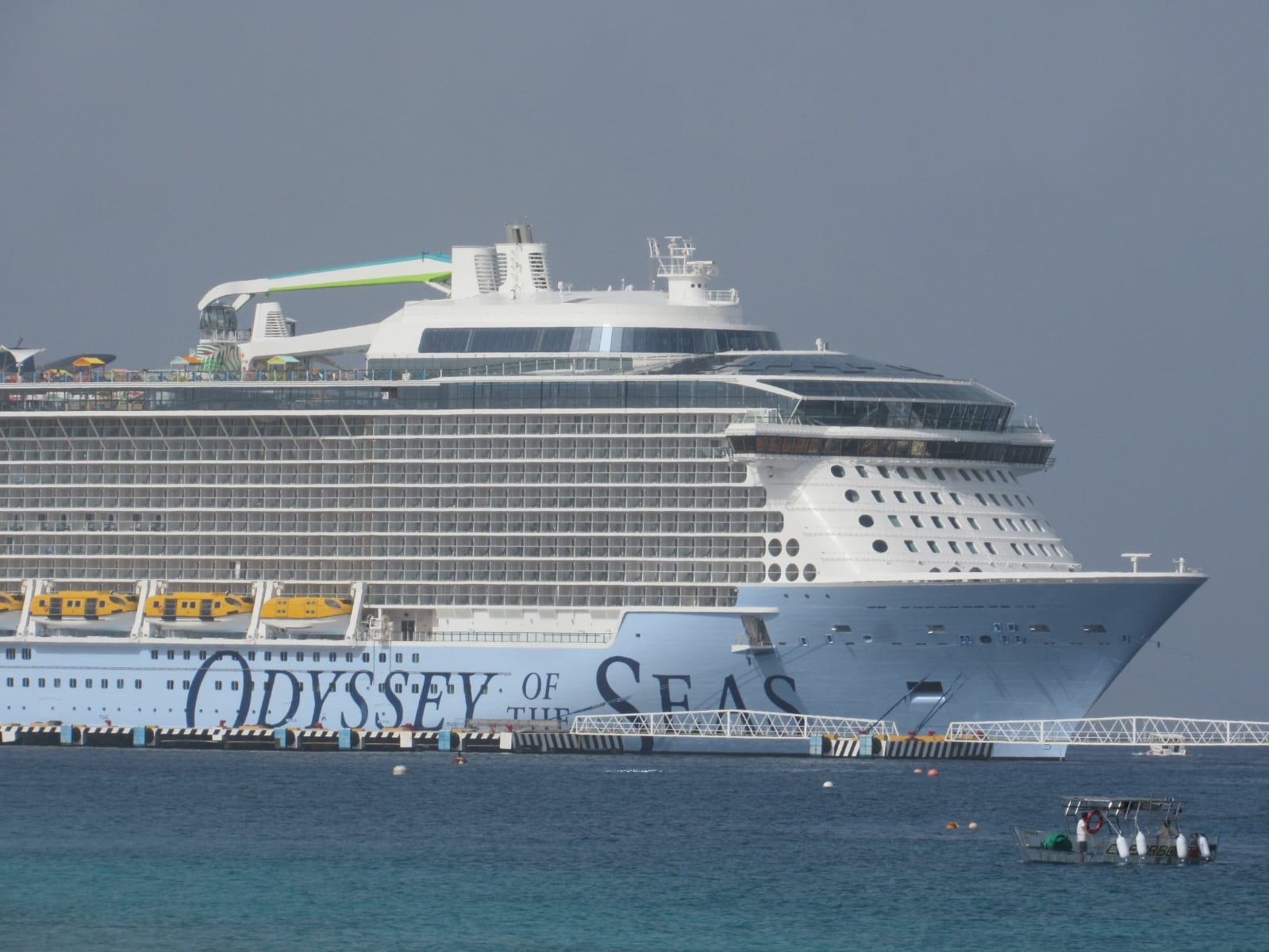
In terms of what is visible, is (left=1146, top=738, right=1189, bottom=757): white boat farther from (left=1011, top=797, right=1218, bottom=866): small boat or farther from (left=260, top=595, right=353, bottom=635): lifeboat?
(left=1011, top=797, right=1218, bottom=866): small boat

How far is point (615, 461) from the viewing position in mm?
89000

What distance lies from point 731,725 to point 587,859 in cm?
2076

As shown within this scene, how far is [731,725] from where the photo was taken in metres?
87.1

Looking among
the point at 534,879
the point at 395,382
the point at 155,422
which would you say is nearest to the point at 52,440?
the point at 155,422

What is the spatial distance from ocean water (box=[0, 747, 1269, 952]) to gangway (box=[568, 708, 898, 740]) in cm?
93

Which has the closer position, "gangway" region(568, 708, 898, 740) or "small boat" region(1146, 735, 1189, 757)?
"gangway" region(568, 708, 898, 740)

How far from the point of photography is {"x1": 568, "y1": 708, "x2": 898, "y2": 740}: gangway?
86.2 metres

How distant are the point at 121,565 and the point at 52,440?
5393mm

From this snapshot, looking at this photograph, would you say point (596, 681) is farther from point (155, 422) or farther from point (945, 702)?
point (155, 422)

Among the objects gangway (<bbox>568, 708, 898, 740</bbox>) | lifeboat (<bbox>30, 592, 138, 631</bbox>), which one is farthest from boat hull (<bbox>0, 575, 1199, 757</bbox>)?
lifeboat (<bbox>30, 592, 138, 631</bbox>)

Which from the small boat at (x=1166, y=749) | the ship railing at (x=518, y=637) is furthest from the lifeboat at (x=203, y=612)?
the small boat at (x=1166, y=749)

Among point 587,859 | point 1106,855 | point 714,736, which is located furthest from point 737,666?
point 1106,855

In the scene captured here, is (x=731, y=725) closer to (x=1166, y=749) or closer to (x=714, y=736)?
(x=714, y=736)

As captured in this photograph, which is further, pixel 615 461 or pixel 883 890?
pixel 615 461
